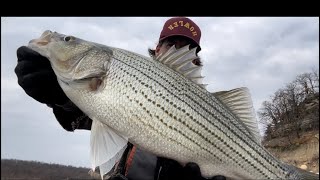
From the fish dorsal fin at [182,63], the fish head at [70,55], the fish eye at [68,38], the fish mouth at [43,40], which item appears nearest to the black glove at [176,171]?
the fish dorsal fin at [182,63]

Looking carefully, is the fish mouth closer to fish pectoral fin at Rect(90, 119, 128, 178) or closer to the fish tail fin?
fish pectoral fin at Rect(90, 119, 128, 178)

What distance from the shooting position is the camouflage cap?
723 cm

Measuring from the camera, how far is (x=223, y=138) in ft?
15.8

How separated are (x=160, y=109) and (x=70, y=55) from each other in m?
1.29

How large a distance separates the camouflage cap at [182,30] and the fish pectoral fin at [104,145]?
295 cm

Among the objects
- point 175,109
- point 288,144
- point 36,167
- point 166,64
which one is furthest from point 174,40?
point 36,167

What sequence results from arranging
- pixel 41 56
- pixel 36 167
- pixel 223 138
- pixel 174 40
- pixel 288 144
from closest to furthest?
pixel 223 138
pixel 41 56
pixel 174 40
pixel 288 144
pixel 36 167

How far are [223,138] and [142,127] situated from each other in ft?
3.32

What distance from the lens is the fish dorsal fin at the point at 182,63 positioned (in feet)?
16.4

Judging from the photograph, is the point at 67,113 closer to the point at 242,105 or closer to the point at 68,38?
the point at 68,38

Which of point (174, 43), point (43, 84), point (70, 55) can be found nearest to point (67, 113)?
point (43, 84)

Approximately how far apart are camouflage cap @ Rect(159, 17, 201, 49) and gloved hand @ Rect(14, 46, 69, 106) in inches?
94.2

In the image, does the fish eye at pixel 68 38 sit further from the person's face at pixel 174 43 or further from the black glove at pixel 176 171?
the person's face at pixel 174 43

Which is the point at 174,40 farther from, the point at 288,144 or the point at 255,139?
the point at 288,144
